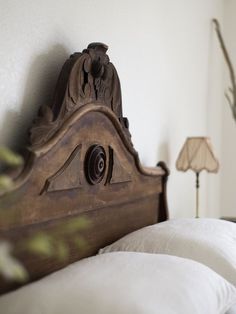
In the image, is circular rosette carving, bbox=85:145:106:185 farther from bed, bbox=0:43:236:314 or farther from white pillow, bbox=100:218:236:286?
white pillow, bbox=100:218:236:286

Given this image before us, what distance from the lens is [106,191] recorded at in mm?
1471

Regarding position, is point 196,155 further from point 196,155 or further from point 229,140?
point 229,140

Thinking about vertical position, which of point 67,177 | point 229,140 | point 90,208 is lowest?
point 90,208

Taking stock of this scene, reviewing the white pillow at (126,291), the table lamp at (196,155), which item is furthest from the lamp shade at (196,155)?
the white pillow at (126,291)

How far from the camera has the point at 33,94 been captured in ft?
3.98

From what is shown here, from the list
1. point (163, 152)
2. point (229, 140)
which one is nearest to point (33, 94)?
point (163, 152)

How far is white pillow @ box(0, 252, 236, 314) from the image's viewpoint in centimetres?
84

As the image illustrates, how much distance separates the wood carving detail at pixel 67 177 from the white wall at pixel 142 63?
0.15m

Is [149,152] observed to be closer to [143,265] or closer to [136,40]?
[136,40]

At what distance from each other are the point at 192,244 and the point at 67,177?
0.48 meters

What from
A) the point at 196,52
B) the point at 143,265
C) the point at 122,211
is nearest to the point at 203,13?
the point at 196,52

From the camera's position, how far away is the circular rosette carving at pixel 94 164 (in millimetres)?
1347

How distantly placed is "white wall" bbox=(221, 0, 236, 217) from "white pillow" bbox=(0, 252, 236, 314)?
2.22 m

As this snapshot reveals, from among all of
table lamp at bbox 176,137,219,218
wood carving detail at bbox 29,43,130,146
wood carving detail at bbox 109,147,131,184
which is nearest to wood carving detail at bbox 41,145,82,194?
wood carving detail at bbox 29,43,130,146
